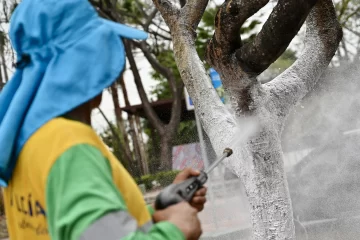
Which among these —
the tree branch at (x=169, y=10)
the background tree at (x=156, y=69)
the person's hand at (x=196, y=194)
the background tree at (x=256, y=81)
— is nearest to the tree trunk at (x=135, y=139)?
the background tree at (x=156, y=69)

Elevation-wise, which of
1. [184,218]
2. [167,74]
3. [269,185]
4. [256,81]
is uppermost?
[167,74]

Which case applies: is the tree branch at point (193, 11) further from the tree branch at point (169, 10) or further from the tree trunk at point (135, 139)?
the tree trunk at point (135, 139)

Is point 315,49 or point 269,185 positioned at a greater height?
point 315,49

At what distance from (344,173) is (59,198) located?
5.81 metres

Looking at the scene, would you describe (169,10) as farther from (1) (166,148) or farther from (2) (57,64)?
(1) (166,148)

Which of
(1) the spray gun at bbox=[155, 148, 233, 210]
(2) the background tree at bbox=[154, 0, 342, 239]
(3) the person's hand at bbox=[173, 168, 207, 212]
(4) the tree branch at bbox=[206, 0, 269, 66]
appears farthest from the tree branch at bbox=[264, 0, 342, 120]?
(1) the spray gun at bbox=[155, 148, 233, 210]

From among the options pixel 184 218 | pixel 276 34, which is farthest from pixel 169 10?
pixel 184 218

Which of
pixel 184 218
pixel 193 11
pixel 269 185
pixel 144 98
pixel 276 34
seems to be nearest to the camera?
pixel 184 218

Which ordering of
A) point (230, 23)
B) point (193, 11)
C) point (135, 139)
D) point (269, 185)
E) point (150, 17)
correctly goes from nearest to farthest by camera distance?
1. point (230, 23)
2. point (269, 185)
3. point (193, 11)
4. point (150, 17)
5. point (135, 139)

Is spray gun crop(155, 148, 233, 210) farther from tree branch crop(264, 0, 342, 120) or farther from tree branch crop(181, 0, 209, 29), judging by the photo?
tree branch crop(181, 0, 209, 29)

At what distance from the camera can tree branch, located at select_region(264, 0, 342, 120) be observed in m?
3.89

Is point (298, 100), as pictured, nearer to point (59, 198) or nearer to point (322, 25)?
point (322, 25)

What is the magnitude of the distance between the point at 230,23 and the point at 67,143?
2.09m

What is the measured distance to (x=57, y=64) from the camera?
1.37m
